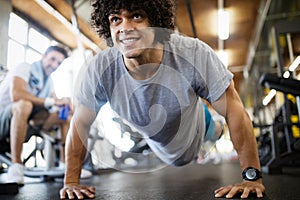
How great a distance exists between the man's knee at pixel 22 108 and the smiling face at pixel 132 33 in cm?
107

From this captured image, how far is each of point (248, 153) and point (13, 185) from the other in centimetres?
89

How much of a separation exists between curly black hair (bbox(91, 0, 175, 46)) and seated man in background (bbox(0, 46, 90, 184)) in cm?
62

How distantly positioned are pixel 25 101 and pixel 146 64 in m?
1.09

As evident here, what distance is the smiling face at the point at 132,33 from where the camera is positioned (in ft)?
2.84

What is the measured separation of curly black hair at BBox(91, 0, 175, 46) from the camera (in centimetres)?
91

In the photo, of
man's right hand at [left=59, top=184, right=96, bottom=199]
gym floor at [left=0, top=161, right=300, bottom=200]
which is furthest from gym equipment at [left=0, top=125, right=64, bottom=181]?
man's right hand at [left=59, top=184, right=96, bottom=199]

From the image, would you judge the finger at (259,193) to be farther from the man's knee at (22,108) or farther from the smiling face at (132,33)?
the man's knee at (22,108)

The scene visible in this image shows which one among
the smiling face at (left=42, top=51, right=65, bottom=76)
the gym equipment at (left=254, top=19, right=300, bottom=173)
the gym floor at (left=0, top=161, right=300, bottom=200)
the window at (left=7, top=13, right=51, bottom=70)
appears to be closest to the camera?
the gym floor at (left=0, top=161, right=300, bottom=200)

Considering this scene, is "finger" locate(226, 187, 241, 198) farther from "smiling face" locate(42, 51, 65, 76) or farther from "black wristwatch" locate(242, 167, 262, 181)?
"smiling face" locate(42, 51, 65, 76)

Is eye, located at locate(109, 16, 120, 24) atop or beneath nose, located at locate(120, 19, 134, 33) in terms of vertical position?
atop

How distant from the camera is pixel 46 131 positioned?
2068 millimetres

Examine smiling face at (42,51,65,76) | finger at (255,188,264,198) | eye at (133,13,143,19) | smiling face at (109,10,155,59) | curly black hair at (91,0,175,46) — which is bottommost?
finger at (255,188,264,198)

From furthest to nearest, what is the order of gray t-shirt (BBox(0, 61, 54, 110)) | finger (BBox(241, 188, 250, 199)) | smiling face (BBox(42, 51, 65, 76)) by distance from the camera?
smiling face (BBox(42, 51, 65, 76)) < gray t-shirt (BBox(0, 61, 54, 110)) < finger (BBox(241, 188, 250, 199))

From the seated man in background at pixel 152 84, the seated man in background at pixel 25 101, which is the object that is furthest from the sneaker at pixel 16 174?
the seated man in background at pixel 152 84
